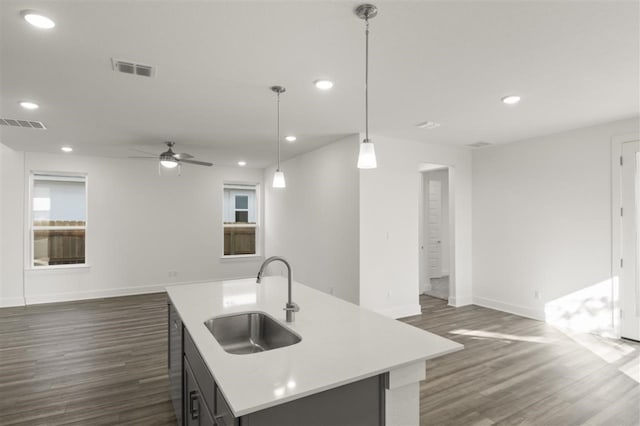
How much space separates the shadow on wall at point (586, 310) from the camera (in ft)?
13.5

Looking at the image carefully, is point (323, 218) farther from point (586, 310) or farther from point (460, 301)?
point (586, 310)

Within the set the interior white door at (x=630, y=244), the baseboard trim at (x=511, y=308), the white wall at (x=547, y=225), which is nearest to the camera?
the interior white door at (x=630, y=244)

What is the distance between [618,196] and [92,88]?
5762mm

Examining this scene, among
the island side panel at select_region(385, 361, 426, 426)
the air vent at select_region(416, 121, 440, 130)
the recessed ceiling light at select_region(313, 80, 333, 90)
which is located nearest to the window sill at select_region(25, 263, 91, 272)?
the recessed ceiling light at select_region(313, 80, 333, 90)

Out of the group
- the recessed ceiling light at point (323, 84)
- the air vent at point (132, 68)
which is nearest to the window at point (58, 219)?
the air vent at point (132, 68)

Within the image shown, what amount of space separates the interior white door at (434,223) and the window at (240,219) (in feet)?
13.0

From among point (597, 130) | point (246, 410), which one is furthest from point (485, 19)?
point (597, 130)

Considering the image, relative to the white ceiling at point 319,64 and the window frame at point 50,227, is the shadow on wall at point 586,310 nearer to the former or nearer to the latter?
the white ceiling at point 319,64

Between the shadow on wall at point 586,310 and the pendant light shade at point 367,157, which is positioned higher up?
the pendant light shade at point 367,157

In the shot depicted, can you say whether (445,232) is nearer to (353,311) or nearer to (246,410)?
(353,311)

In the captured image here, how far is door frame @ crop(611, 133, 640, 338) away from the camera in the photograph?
402 cm

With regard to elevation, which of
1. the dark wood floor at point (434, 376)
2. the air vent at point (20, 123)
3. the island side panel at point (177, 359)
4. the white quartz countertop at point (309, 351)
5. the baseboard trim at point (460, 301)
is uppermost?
the air vent at point (20, 123)

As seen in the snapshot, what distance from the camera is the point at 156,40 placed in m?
2.18

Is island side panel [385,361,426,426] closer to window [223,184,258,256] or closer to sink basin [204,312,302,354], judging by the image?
sink basin [204,312,302,354]
